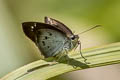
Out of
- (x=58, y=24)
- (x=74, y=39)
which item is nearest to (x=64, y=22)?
(x=58, y=24)

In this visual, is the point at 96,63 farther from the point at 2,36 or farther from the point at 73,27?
the point at 2,36

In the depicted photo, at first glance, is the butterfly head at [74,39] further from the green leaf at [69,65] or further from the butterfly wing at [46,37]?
the green leaf at [69,65]

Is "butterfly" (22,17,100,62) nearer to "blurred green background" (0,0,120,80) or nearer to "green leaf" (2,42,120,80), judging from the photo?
"blurred green background" (0,0,120,80)

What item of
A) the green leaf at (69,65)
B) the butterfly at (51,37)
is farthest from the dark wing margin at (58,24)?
the green leaf at (69,65)

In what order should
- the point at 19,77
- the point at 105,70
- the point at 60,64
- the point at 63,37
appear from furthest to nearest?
the point at 63,37 < the point at 105,70 < the point at 60,64 < the point at 19,77

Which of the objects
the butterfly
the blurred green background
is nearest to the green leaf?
the blurred green background

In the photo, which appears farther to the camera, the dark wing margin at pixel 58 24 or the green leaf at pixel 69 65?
the dark wing margin at pixel 58 24

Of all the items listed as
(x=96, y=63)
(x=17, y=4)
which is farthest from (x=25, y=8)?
(x=96, y=63)
